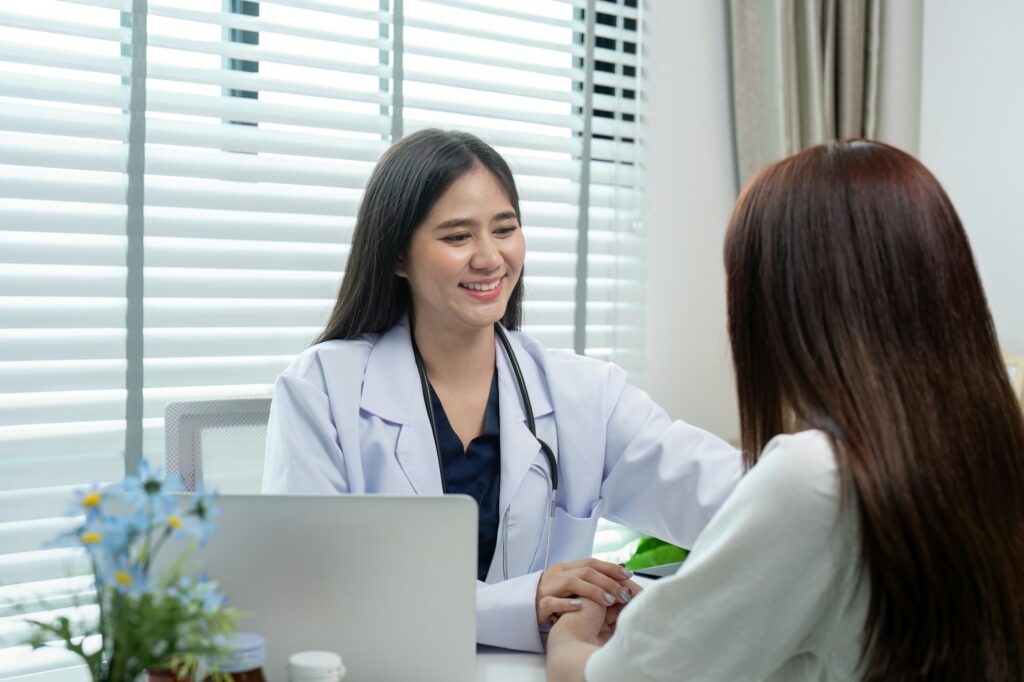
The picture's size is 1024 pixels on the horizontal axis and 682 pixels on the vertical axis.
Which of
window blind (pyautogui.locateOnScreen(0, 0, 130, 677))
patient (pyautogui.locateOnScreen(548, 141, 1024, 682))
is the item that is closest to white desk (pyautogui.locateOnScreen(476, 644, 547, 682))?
patient (pyautogui.locateOnScreen(548, 141, 1024, 682))

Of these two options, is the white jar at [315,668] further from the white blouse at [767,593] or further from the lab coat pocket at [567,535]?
the lab coat pocket at [567,535]

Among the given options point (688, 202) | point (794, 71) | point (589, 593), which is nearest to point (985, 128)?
point (794, 71)

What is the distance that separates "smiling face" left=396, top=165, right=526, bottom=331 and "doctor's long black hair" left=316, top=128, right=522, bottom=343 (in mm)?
20

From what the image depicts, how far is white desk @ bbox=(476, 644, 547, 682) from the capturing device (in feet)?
3.64

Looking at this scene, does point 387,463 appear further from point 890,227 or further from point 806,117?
point 806,117

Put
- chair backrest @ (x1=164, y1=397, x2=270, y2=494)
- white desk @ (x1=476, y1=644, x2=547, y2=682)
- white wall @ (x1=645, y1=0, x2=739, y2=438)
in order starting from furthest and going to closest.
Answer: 1. white wall @ (x1=645, y1=0, x2=739, y2=438)
2. chair backrest @ (x1=164, y1=397, x2=270, y2=494)
3. white desk @ (x1=476, y1=644, x2=547, y2=682)

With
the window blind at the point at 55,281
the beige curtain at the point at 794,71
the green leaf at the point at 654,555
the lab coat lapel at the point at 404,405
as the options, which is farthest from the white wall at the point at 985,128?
the window blind at the point at 55,281

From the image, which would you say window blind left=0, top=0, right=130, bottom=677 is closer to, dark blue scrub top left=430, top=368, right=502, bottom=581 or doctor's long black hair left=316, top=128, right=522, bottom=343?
doctor's long black hair left=316, top=128, right=522, bottom=343

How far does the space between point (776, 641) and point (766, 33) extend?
8.34ft

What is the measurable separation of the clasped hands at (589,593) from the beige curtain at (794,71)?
215 cm

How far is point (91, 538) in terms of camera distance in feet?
2.28

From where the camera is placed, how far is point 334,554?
0.93m

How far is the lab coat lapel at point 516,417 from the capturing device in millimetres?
1607

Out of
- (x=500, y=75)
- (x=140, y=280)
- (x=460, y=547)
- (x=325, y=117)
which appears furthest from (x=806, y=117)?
(x=460, y=547)
